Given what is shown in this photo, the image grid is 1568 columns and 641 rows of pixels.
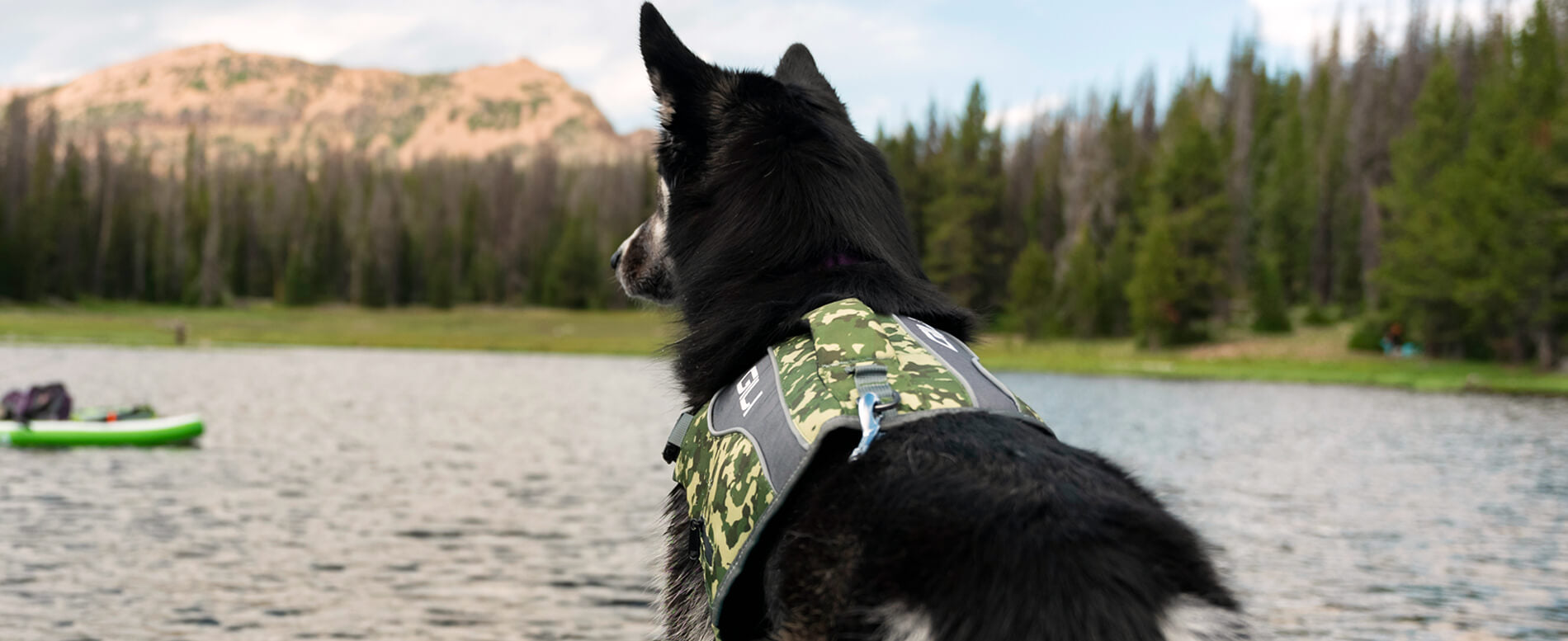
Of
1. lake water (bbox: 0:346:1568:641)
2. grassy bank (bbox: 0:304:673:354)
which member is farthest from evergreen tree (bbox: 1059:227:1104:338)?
lake water (bbox: 0:346:1568:641)

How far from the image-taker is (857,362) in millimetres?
3203

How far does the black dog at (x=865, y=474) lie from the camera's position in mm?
2414

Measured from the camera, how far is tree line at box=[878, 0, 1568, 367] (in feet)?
209

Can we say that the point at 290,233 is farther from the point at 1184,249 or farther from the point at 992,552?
the point at 992,552

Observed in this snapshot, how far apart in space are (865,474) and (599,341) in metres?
84.5

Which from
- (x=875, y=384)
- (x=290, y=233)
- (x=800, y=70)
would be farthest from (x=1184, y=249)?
(x=290, y=233)

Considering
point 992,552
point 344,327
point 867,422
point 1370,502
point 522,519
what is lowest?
point 1370,502

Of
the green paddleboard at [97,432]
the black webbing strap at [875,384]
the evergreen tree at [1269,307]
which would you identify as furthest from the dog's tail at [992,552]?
the evergreen tree at [1269,307]

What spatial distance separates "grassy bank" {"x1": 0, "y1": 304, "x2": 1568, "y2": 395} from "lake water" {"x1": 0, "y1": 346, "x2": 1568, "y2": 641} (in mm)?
16772

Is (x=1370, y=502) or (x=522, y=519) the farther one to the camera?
(x=1370, y=502)

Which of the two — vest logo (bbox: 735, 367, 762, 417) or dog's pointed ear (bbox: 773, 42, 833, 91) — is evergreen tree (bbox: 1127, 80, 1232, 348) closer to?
dog's pointed ear (bbox: 773, 42, 833, 91)

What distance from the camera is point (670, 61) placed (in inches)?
163

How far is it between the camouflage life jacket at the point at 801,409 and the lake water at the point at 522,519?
2.94ft

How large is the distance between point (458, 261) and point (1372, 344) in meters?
115
